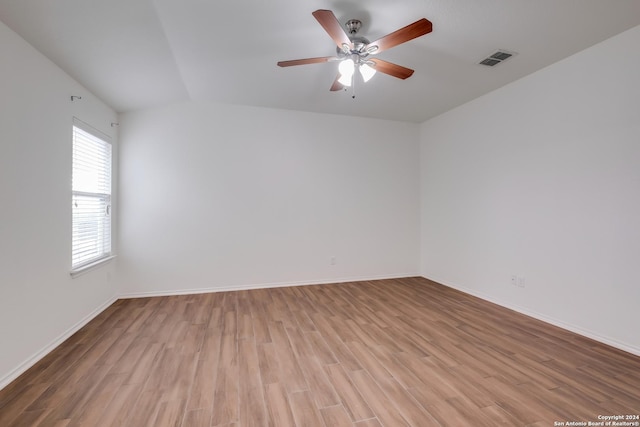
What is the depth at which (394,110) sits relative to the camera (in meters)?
4.26

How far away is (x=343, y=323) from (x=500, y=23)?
3.01 m

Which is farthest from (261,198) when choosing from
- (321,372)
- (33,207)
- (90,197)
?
(321,372)

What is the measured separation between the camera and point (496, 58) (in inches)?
109

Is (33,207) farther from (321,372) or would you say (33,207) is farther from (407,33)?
(407,33)

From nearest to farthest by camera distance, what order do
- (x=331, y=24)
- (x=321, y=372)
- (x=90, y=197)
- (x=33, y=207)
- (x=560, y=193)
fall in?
(x=331, y=24), (x=321, y=372), (x=33, y=207), (x=560, y=193), (x=90, y=197)

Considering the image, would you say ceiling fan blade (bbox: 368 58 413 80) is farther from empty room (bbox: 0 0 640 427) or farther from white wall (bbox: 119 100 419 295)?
white wall (bbox: 119 100 419 295)

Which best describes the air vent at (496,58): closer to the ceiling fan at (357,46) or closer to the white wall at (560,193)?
the white wall at (560,193)

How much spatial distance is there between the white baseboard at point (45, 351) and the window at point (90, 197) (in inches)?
22.0

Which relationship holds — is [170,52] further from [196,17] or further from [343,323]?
[343,323]

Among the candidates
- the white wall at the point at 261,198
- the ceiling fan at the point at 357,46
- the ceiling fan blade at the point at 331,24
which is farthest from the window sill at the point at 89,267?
the ceiling fan blade at the point at 331,24

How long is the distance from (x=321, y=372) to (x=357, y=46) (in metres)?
2.50

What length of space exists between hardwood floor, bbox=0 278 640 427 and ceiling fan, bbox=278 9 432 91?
7.70 feet

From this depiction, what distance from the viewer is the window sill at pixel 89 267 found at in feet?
8.84

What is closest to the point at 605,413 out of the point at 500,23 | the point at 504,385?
the point at 504,385
